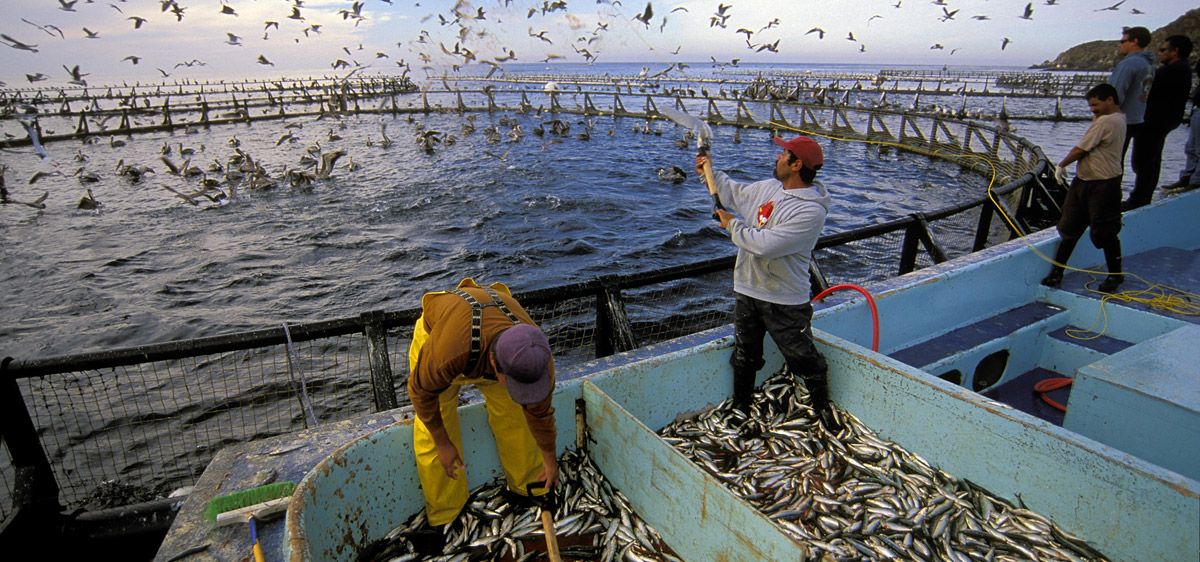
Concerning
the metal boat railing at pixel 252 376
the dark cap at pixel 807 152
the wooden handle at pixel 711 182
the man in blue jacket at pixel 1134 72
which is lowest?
the metal boat railing at pixel 252 376

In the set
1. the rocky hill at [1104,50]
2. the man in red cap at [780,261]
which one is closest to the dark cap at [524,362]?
the man in red cap at [780,261]

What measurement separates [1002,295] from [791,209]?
462 cm

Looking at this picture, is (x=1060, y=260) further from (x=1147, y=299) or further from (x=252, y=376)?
(x=252, y=376)

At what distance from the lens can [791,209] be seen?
14.6ft

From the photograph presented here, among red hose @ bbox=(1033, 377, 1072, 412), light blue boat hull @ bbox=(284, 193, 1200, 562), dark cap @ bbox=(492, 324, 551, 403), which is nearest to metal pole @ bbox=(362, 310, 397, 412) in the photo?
light blue boat hull @ bbox=(284, 193, 1200, 562)

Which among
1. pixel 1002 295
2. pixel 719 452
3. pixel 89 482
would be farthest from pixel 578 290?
pixel 89 482

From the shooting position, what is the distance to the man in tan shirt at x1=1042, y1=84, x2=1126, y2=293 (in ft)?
22.0

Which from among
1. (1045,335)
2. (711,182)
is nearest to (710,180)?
(711,182)

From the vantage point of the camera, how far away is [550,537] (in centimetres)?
354

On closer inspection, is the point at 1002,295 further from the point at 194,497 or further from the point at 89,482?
the point at 89,482

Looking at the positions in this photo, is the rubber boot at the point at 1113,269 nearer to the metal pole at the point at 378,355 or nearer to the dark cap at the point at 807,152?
the dark cap at the point at 807,152

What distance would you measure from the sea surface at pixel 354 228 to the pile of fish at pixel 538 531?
9456mm

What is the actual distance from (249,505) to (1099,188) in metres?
9.09

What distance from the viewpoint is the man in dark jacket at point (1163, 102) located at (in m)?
9.16
